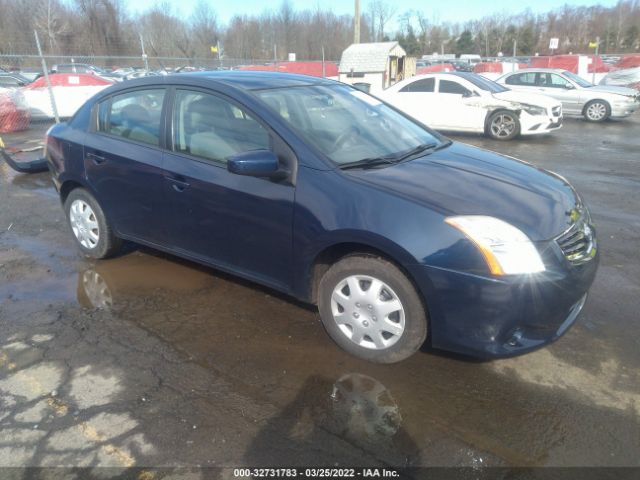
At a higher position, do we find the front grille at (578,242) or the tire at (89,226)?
the front grille at (578,242)

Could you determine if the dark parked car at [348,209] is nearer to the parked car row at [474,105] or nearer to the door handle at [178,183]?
the door handle at [178,183]

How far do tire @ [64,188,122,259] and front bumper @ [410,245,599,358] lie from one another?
301 cm

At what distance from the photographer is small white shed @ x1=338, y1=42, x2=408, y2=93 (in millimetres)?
20953

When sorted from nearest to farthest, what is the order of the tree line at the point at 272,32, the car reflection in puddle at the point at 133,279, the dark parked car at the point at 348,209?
the dark parked car at the point at 348,209 < the car reflection in puddle at the point at 133,279 < the tree line at the point at 272,32

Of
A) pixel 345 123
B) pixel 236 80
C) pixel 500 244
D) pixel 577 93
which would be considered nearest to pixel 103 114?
pixel 236 80

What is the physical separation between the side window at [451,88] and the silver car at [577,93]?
3.33m

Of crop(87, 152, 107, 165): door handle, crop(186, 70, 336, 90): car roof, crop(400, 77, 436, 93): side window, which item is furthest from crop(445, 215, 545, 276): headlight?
crop(400, 77, 436, 93): side window

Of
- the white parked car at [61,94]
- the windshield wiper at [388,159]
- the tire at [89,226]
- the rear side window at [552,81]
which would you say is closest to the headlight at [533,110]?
the rear side window at [552,81]

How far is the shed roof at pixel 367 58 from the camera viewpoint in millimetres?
21031

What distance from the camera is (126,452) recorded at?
243cm

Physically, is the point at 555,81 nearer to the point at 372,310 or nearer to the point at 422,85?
the point at 422,85

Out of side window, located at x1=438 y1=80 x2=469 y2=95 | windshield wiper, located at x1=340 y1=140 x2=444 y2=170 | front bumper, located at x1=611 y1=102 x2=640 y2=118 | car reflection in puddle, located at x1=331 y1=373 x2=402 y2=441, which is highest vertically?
side window, located at x1=438 y1=80 x2=469 y2=95

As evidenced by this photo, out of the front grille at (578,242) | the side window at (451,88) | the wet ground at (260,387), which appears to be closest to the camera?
the wet ground at (260,387)

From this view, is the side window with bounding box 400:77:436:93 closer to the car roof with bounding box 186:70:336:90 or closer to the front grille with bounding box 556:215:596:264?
the car roof with bounding box 186:70:336:90
